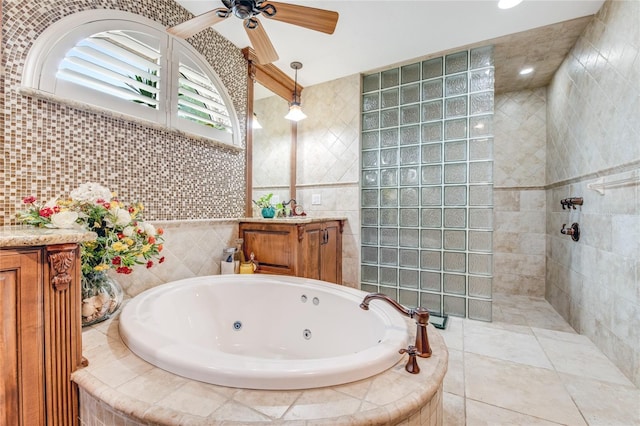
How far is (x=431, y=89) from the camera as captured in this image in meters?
2.56

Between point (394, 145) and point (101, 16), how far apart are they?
2.35m

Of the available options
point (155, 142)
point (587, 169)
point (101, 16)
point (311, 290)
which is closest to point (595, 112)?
point (587, 169)

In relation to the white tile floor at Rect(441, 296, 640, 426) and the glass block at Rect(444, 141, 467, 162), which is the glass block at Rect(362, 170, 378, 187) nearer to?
the glass block at Rect(444, 141, 467, 162)

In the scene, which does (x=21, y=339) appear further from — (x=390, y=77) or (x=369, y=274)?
(x=390, y=77)

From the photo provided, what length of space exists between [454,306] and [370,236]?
1007 millimetres

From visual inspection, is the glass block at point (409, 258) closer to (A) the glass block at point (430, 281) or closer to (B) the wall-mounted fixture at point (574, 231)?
(A) the glass block at point (430, 281)

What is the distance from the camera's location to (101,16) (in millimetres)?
1455

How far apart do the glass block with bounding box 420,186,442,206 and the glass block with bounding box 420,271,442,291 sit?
666 mm

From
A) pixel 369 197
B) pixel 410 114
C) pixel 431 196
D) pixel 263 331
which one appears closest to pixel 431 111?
pixel 410 114

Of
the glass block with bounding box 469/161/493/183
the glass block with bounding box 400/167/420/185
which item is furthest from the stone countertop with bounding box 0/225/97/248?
the glass block with bounding box 469/161/493/183

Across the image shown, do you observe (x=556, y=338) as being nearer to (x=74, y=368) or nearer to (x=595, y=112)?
(x=595, y=112)

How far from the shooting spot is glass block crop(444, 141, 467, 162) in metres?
2.42

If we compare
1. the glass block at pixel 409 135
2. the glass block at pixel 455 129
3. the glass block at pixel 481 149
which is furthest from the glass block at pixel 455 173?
the glass block at pixel 409 135

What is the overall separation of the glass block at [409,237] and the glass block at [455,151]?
750 mm
